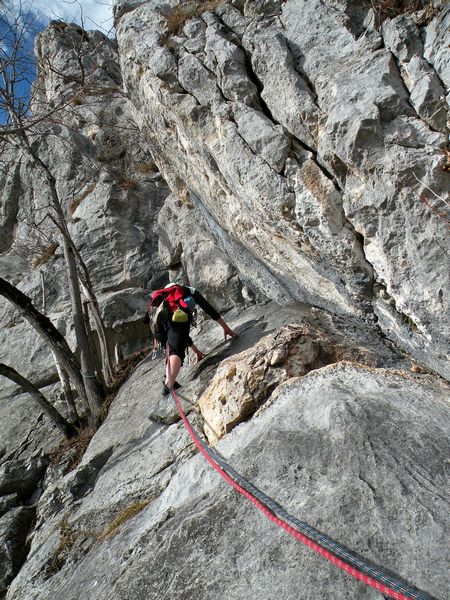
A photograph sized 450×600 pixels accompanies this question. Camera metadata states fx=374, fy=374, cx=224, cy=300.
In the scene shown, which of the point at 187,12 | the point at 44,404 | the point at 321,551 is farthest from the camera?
the point at 44,404

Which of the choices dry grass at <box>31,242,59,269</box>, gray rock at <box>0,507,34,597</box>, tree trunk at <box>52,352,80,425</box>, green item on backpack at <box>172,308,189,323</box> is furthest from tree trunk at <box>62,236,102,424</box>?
dry grass at <box>31,242,59,269</box>

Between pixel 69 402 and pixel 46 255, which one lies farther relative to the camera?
pixel 46 255

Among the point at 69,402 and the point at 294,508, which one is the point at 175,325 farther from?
the point at 294,508

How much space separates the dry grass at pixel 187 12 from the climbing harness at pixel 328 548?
302 inches

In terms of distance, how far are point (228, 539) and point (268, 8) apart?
7267mm

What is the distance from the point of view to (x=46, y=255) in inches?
539

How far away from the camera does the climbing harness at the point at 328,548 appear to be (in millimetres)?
1886

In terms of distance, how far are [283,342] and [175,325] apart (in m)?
2.26

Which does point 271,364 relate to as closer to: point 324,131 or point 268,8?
point 324,131

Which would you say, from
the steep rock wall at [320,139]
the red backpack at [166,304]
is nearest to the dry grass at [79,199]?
the steep rock wall at [320,139]

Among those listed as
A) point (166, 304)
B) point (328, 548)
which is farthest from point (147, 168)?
point (328, 548)

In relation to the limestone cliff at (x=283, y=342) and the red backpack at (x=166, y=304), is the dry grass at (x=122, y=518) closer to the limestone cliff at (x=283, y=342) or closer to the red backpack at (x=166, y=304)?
the limestone cliff at (x=283, y=342)

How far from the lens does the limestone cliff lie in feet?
8.24

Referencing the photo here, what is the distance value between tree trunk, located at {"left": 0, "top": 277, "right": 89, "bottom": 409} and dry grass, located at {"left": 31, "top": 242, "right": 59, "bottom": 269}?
6.89 meters
